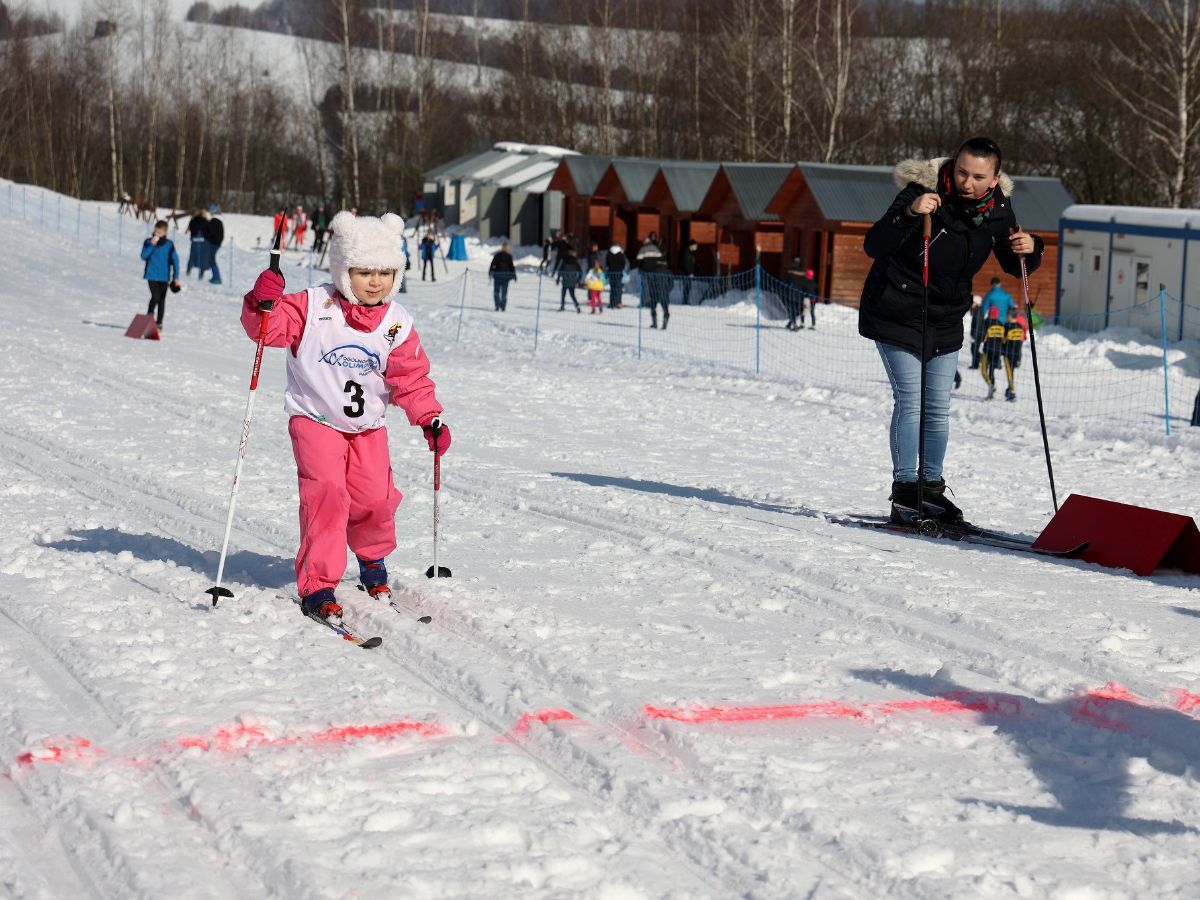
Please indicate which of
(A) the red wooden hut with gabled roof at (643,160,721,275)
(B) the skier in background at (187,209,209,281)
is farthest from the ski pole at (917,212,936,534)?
(A) the red wooden hut with gabled roof at (643,160,721,275)

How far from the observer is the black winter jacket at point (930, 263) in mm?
7012

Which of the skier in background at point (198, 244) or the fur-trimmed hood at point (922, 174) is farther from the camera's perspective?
the skier in background at point (198, 244)

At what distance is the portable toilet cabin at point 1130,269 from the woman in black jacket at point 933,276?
16952 millimetres

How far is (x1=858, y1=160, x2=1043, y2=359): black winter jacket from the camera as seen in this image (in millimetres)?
7012

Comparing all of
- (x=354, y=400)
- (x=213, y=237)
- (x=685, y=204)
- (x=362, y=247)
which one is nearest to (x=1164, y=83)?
(x=685, y=204)

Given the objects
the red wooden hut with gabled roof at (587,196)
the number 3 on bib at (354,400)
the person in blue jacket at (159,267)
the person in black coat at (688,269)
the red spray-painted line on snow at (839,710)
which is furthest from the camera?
the red wooden hut with gabled roof at (587,196)

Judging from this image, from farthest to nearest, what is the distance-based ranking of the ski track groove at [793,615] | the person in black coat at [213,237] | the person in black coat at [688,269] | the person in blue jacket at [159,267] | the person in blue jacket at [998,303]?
the person in black coat at [688,269] → the person in black coat at [213,237] → the person in blue jacket at [159,267] → the person in blue jacket at [998,303] → the ski track groove at [793,615]

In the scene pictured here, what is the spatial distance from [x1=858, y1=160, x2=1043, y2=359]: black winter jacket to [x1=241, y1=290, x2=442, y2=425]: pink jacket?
87.5 inches

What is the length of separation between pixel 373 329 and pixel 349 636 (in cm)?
112

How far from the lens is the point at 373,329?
5.62 metres

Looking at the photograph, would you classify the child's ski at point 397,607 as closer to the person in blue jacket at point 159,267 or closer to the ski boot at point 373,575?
the ski boot at point 373,575

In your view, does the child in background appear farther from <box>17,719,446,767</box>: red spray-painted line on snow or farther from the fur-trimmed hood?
<box>17,719,446,767</box>: red spray-painted line on snow

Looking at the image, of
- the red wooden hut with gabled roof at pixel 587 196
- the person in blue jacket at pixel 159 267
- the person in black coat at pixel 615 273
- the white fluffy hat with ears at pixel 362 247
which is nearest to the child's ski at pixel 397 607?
the white fluffy hat with ears at pixel 362 247

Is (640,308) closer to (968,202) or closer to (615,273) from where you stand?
(615,273)
